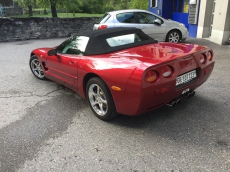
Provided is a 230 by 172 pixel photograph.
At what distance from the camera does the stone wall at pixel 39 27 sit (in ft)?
41.7

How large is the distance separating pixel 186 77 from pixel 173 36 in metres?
6.35

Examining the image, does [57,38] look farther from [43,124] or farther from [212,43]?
[43,124]

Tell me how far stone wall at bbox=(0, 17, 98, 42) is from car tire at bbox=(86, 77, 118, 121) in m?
11.2

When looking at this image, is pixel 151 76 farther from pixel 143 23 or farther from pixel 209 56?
pixel 143 23

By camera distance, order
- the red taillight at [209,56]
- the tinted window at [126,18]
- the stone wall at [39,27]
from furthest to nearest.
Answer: the stone wall at [39,27] < the tinted window at [126,18] < the red taillight at [209,56]

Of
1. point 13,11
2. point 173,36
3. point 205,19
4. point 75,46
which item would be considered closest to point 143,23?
point 173,36

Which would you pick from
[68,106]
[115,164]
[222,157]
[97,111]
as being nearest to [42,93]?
[68,106]

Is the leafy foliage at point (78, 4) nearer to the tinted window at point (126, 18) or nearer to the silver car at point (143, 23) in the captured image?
the silver car at point (143, 23)

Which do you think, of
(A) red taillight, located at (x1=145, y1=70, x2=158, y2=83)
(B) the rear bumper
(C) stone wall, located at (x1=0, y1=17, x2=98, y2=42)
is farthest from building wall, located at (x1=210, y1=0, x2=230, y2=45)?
(C) stone wall, located at (x1=0, y1=17, x2=98, y2=42)

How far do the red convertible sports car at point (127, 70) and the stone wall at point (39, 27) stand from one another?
10.1 metres

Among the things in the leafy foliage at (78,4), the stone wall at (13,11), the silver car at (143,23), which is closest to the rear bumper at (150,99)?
the silver car at (143,23)

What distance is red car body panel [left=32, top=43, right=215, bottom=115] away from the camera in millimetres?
2635

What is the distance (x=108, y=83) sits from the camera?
2930 mm

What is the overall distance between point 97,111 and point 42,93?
171 centimetres
